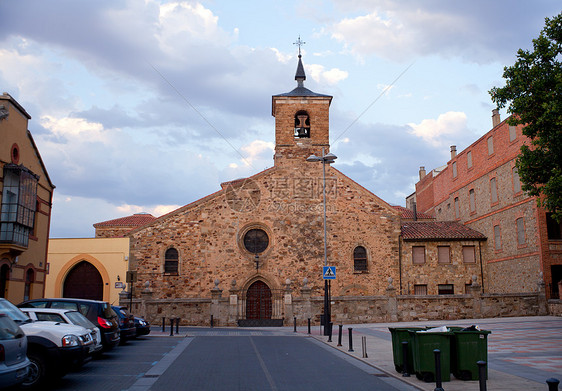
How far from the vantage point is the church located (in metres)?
32.4

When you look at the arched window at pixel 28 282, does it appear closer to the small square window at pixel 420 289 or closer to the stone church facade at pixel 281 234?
the stone church facade at pixel 281 234

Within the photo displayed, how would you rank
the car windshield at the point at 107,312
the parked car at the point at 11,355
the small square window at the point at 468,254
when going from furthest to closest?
the small square window at the point at 468,254 → the car windshield at the point at 107,312 → the parked car at the point at 11,355

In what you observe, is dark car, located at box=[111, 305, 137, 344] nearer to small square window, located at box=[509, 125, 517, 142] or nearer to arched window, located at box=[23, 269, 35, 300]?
arched window, located at box=[23, 269, 35, 300]

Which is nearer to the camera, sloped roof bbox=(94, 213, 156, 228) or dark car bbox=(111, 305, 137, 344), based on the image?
dark car bbox=(111, 305, 137, 344)

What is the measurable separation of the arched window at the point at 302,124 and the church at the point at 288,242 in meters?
0.07

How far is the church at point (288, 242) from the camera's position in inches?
1277

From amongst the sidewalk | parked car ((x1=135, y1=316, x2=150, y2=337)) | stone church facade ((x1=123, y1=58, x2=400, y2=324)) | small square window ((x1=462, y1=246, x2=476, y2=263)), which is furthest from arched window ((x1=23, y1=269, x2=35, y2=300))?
small square window ((x1=462, y1=246, x2=476, y2=263))

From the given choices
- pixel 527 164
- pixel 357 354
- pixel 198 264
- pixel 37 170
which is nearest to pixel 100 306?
pixel 357 354

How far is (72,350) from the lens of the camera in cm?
998

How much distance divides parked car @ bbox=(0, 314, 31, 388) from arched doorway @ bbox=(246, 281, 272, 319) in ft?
80.0

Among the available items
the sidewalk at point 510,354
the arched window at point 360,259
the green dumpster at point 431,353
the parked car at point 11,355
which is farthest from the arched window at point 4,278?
the arched window at point 360,259

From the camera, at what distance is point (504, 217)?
34.8 m

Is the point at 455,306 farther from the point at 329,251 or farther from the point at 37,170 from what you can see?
the point at 37,170

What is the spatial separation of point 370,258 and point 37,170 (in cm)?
1978
